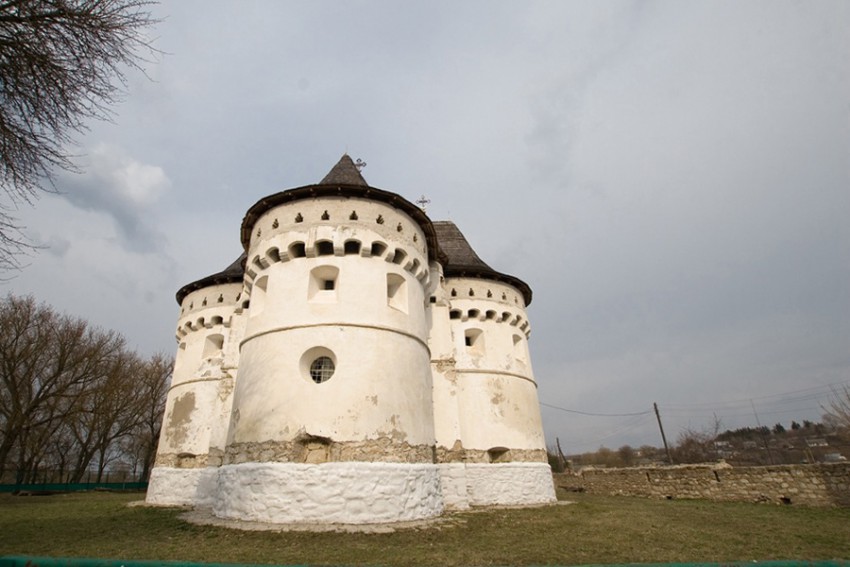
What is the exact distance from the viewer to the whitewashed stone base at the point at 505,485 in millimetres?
14875

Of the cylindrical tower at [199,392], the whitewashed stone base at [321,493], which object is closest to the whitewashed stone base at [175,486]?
the cylindrical tower at [199,392]

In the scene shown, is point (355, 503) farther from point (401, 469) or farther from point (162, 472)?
point (162, 472)

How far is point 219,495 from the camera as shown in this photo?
34.5 feet

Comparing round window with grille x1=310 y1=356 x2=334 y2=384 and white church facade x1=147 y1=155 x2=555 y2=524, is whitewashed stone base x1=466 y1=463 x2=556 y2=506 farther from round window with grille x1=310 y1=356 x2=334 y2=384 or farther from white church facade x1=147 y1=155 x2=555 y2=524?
round window with grille x1=310 y1=356 x2=334 y2=384

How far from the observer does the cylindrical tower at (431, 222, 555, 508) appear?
14953 mm

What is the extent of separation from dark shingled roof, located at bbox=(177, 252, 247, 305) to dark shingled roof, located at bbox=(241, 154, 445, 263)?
11.9 ft

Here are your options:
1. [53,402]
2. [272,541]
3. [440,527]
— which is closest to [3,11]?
[272,541]

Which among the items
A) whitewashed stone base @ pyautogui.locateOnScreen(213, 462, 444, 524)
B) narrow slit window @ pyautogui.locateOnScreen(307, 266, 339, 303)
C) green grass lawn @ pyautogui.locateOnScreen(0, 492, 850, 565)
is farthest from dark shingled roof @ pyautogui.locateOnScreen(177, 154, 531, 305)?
green grass lawn @ pyautogui.locateOnScreen(0, 492, 850, 565)

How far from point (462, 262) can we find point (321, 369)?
10.1 metres

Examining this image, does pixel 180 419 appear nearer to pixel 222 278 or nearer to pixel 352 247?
pixel 222 278

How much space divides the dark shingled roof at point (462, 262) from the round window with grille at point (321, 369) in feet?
27.0

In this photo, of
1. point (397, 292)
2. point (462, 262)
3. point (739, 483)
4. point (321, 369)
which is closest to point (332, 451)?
point (321, 369)

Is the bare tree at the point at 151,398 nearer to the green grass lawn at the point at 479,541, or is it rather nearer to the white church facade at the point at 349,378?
the white church facade at the point at 349,378

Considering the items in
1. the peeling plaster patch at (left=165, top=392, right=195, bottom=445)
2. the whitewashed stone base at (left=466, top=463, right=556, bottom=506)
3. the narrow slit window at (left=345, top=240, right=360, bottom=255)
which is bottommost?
the whitewashed stone base at (left=466, top=463, right=556, bottom=506)
